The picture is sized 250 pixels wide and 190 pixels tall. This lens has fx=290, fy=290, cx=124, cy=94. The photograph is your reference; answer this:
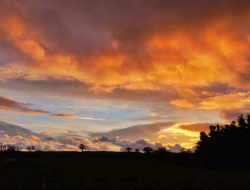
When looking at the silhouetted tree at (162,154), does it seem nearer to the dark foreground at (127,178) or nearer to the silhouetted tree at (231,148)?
the dark foreground at (127,178)

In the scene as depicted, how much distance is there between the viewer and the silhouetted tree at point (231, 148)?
3366 inches

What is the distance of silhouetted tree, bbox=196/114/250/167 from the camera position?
3366 inches

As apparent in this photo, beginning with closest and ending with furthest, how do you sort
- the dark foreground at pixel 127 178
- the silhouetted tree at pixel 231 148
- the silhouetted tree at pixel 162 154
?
the dark foreground at pixel 127 178, the silhouetted tree at pixel 231 148, the silhouetted tree at pixel 162 154

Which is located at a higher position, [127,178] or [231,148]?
[231,148]

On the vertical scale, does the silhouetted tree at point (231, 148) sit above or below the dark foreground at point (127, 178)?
above

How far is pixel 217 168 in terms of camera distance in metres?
88.8

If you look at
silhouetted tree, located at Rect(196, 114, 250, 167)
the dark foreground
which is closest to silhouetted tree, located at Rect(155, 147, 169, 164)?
the dark foreground

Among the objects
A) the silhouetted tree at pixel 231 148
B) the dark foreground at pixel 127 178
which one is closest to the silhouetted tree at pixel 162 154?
the dark foreground at pixel 127 178

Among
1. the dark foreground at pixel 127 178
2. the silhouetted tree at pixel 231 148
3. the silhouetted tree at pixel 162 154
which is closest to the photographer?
the dark foreground at pixel 127 178

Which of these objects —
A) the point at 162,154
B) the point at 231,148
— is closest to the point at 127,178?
the point at 231,148

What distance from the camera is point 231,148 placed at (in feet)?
284

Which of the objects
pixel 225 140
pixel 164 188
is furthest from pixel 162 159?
pixel 164 188

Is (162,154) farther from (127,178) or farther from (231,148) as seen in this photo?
(127,178)

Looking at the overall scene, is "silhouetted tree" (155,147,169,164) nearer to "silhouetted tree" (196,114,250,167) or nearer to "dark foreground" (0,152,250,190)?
"dark foreground" (0,152,250,190)
